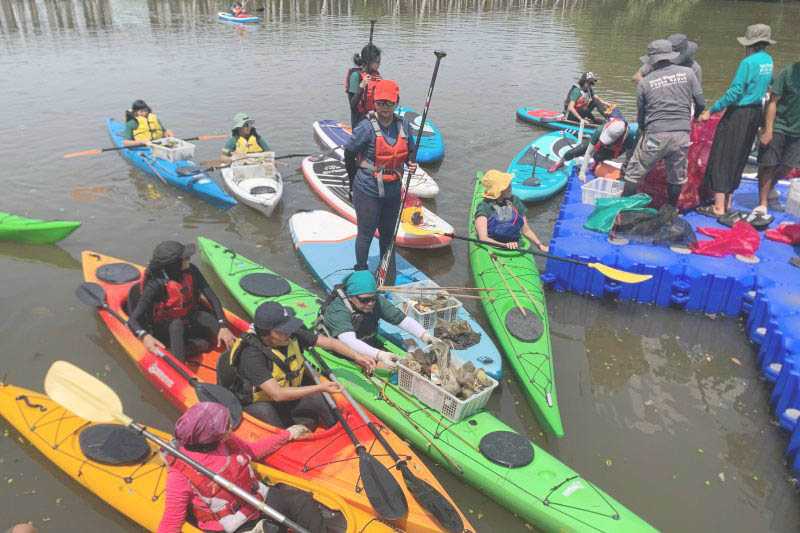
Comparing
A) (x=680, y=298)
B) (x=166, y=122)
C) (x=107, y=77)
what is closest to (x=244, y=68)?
(x=107, y=77)

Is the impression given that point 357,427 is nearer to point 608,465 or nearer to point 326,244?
point 608,465

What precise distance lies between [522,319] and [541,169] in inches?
220

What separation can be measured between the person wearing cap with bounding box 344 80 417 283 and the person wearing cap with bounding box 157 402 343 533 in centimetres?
332

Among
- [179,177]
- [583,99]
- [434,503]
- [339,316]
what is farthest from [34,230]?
[583,99]

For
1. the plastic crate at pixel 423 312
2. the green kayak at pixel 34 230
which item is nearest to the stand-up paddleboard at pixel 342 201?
the plastic crate at pixel 423 312

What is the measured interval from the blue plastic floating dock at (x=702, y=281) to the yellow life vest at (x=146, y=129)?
7609 millimetres

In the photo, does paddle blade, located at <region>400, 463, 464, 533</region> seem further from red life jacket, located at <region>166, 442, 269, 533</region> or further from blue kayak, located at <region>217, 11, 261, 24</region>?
blue kayak, located at <region>217, 11, 261, 24</region>

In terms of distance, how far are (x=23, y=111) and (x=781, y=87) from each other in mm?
15812

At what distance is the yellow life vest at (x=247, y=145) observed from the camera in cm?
1012

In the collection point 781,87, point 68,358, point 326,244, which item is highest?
point 781,87

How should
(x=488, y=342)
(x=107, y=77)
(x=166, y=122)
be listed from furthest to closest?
(x=107, y=77) → (x=166, y=122) → (x=488, y=342)

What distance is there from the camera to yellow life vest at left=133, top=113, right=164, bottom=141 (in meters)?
10.7

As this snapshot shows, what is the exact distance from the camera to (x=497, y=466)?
4371 mm

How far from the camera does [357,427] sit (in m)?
4.50
